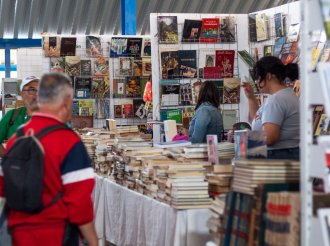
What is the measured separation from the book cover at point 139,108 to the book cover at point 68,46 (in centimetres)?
112

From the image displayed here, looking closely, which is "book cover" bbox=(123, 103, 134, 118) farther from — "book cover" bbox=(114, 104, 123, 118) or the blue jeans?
the blue jeans

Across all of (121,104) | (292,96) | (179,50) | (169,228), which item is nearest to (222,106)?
(179,50)

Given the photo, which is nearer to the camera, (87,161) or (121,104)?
(87,161)

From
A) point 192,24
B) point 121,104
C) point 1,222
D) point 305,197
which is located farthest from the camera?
point 121,104

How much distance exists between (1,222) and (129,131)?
3.96m

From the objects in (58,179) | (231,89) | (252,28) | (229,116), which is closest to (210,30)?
(252,28)

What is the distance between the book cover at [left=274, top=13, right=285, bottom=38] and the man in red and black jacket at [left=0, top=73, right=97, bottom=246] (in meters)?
4.31

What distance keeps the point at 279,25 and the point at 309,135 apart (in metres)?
4.56

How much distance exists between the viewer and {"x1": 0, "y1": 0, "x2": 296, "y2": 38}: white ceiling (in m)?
16.8

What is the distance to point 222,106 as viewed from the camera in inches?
329

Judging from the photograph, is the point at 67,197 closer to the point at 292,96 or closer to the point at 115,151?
the point at 292,96

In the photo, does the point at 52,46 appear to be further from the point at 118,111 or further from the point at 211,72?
the point at 211,72

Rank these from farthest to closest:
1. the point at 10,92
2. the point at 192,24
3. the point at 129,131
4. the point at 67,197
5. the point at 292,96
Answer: the point at 10,92, the point at 192,24, the point at 129,131, the point at 292,96, the point at 67,197

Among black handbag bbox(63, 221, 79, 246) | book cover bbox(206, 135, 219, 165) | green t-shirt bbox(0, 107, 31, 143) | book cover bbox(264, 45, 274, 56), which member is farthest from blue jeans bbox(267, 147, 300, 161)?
book cover bbox(264, 45, 274, 56)
